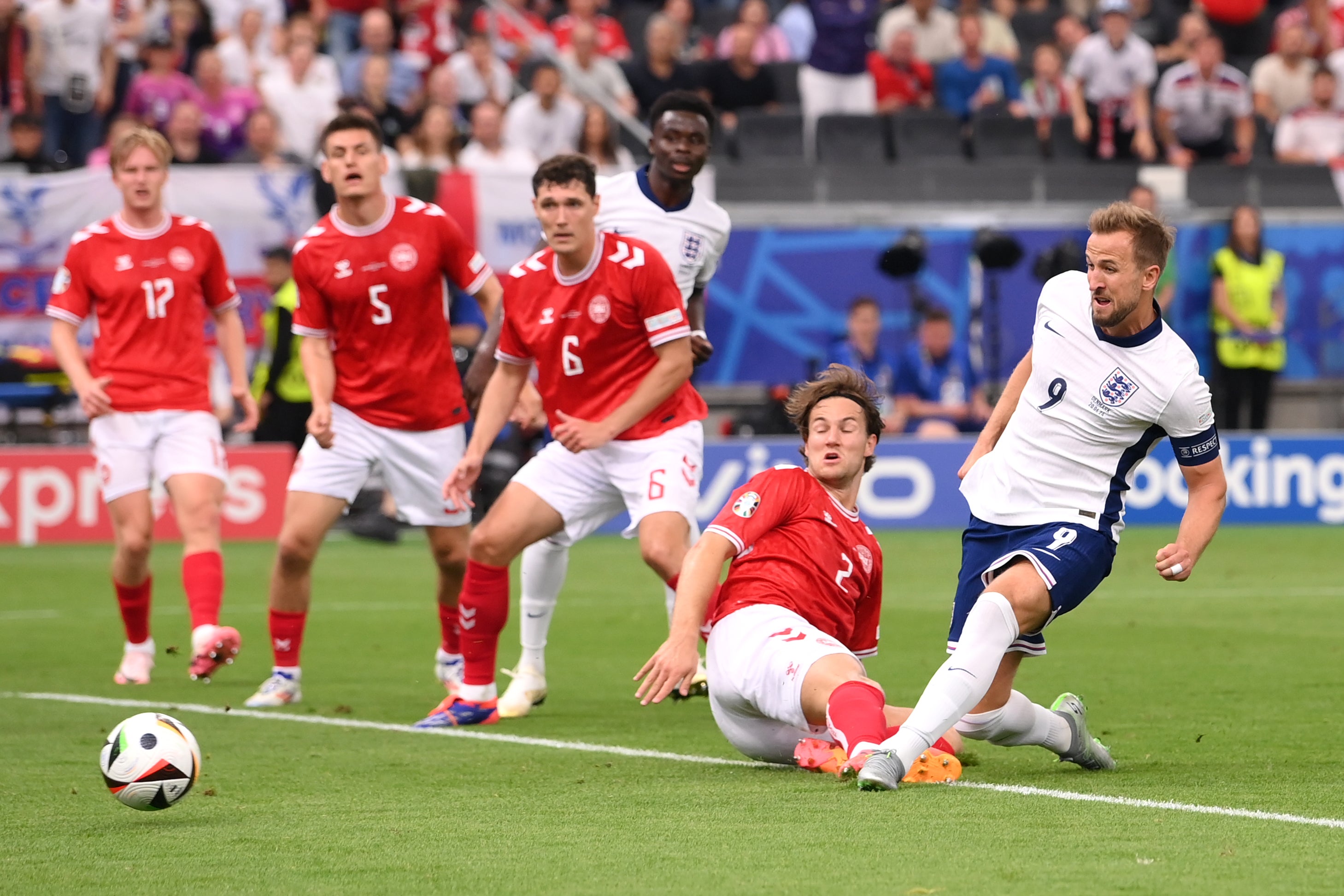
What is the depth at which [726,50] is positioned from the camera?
20141 mm

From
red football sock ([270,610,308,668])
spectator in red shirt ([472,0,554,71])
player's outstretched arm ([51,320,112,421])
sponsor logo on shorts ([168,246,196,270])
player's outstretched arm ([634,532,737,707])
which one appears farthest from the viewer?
spectator in red shirt ([472,0,554,71])

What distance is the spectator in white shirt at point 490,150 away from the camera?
55.2ft

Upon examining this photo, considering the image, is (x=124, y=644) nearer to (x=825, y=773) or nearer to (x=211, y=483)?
(x=211, y=483)

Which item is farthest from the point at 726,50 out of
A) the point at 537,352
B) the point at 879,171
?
the point at 537,352

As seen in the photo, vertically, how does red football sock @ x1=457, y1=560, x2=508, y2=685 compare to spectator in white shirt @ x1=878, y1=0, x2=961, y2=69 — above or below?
below

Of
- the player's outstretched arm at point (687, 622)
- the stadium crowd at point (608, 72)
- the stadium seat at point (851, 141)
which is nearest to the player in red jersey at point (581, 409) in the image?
the player's outstretched arm at point (687, 622)

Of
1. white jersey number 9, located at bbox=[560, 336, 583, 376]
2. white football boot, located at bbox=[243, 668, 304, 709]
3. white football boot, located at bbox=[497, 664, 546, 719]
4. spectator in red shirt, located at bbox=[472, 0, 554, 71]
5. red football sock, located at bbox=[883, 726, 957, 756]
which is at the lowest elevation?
white football boot, located at bbox=[243, 668, 304, 709]

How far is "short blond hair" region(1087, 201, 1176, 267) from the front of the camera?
5410mm

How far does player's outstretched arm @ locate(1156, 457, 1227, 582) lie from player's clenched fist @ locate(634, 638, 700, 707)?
1.33 meters

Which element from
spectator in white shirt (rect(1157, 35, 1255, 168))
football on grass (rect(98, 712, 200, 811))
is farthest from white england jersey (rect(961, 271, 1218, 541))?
spectator in white shirt (rect(1157, 35, 1255, 168))

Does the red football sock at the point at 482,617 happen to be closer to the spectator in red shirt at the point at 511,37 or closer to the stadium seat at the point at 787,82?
the spectator in red shirt at the point at 511,37

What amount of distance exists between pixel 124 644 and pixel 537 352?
12.9 ft

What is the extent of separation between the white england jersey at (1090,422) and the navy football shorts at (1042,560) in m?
0.03

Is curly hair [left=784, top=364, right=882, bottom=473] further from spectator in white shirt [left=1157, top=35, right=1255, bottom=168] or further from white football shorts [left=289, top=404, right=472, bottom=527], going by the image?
spectator in white shirt [left=1157, top=35, right=1255, bottom=168]
